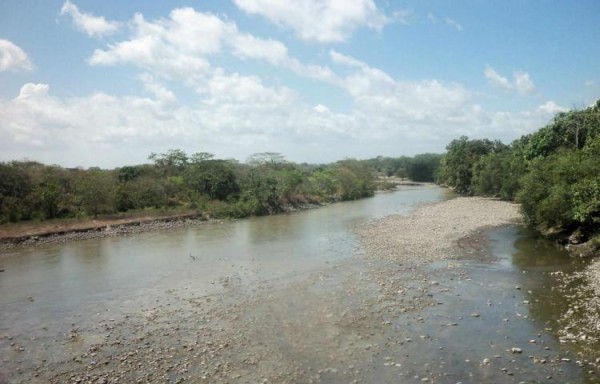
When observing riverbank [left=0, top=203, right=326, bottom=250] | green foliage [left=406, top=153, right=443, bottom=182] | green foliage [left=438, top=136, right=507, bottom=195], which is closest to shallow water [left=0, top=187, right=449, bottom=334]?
riverbank [left=0, top=203, right=326, bottom=250]

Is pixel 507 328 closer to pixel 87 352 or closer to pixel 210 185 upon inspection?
pixel 87 352

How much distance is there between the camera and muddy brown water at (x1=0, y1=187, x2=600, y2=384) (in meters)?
13.5

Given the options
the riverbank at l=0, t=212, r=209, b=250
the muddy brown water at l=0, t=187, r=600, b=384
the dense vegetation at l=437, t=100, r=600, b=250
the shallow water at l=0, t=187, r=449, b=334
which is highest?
the dense vegetation at l=437, t=100, r=600, b=250

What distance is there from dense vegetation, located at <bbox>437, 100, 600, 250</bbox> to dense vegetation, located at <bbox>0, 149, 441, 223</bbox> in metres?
22.1

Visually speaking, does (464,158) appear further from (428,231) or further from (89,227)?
(89,227)

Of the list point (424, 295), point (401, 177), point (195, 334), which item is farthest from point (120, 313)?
point (401, 177)

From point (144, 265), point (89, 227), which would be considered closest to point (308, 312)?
point (144, 265)

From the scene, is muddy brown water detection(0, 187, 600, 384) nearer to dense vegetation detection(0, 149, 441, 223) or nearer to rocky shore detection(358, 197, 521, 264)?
rocky shore detection(358, 197, 521, 264)

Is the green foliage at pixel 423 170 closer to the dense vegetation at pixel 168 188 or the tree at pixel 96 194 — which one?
the dense vegetation at pixel 168 188

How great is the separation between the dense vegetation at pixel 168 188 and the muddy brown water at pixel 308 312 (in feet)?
55.5

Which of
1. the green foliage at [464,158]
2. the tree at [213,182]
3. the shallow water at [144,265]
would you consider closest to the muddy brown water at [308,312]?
the shallow water at [144,265]

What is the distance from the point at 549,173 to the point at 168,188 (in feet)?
160

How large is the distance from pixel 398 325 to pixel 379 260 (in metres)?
11.4

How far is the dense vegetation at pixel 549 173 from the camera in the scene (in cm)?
2823
